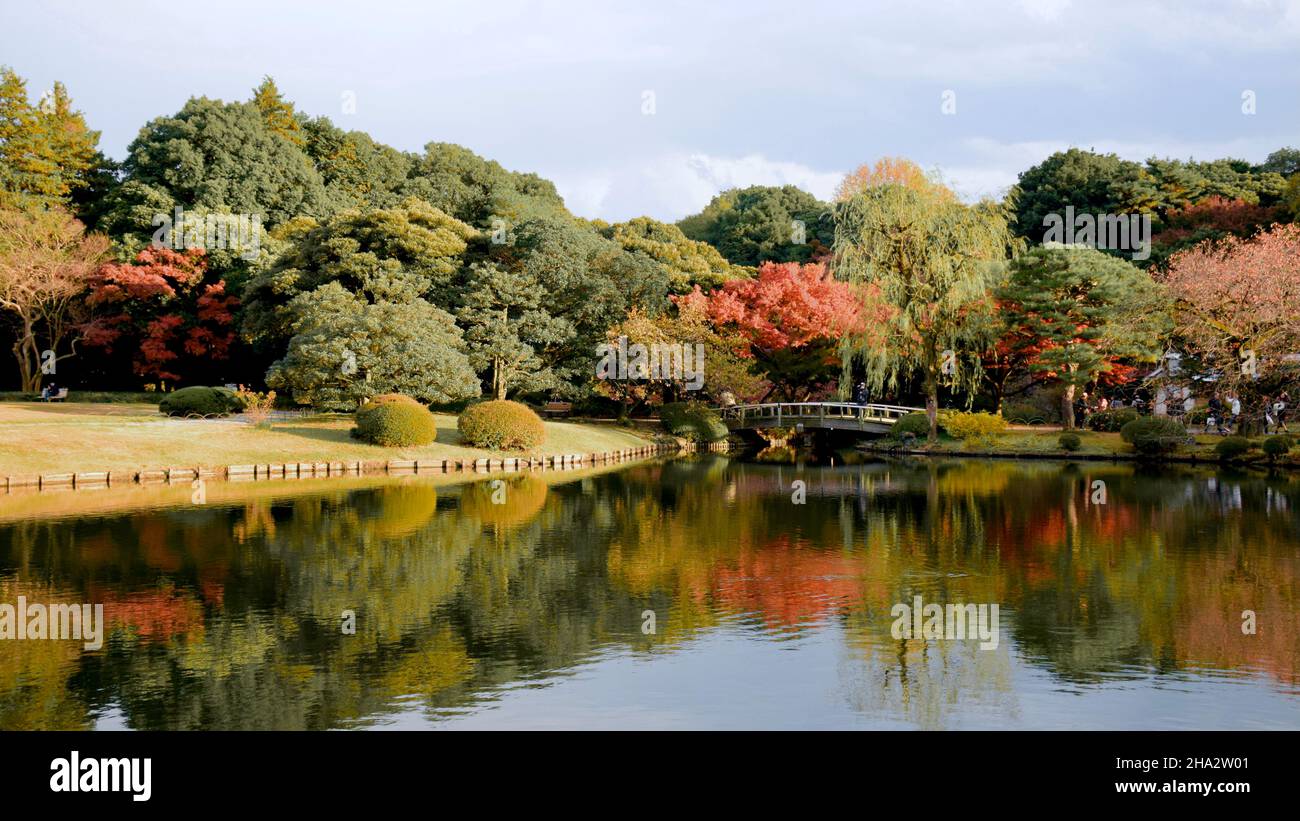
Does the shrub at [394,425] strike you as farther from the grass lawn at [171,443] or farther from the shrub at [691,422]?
the shrub at [691,422]

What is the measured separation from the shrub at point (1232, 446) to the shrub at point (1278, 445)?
59cm

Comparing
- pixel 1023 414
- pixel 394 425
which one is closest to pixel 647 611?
pixel 394 425

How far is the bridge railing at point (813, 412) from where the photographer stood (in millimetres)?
37797

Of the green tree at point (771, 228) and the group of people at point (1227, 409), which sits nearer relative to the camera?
the group of people at point (1227, 409)

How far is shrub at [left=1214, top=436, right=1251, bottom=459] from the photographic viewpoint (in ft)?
93.7

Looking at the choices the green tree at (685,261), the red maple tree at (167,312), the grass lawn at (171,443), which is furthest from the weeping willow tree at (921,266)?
the red maple tree at (167,312)

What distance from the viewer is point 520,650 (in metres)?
9.66

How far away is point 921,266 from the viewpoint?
106 ft

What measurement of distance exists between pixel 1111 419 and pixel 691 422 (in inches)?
580

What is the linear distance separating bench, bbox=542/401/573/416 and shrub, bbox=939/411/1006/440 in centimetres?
1672

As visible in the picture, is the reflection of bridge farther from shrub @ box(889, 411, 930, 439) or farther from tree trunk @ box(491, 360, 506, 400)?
tree trunk @ box(491, 360, 506, 400)
